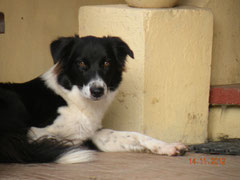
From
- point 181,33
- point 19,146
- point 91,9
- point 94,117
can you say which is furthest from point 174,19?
point 19,146

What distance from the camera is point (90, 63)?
3.79 m

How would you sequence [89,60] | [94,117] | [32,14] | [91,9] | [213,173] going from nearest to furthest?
[213,173] → [89,60] → [94,117] → [91,9] → [32,14]

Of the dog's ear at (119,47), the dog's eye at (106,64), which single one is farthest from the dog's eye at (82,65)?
the dog's ear at (119,47)

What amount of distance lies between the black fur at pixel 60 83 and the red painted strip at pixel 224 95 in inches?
43.0

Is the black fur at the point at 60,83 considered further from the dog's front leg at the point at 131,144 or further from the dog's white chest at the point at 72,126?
the dog's front leg at the point at 131,144

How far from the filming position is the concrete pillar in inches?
164

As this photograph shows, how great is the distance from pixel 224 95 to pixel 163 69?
768 millimetres

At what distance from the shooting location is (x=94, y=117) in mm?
4090

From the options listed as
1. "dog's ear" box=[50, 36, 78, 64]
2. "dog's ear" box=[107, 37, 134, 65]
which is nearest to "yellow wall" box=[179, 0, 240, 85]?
"dog's ear" box=[107, 37, 134, 65]

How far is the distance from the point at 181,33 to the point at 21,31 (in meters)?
2.07

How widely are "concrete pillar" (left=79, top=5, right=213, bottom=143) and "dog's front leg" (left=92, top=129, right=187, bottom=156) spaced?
12.0 inches

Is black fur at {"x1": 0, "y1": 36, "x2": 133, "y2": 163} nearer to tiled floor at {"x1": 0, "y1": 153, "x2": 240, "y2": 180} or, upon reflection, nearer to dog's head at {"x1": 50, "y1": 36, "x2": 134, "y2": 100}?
dog's head at {"x1": 50, "y1": 36, "x2": 134, "y2": 100}

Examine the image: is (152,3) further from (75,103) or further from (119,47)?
(75,103)

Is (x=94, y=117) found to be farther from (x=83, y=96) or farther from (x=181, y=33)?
(x=181, y=33)
